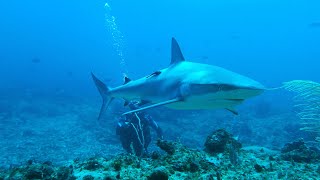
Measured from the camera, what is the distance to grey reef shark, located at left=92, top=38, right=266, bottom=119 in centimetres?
510

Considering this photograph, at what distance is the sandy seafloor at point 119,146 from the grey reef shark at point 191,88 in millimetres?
866

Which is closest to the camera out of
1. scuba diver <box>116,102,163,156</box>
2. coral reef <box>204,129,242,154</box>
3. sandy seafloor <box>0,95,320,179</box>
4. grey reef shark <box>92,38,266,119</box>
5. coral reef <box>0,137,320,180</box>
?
coral reef <box>0,137,320,180</box>

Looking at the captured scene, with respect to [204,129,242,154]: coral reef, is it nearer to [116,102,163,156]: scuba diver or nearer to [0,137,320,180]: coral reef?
[0,137,320,180]: coral reef

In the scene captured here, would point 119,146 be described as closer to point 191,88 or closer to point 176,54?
point 176,54

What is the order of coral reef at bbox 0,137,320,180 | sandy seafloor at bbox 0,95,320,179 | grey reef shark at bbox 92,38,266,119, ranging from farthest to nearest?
1. grey reef shark at bbox 92,38,266,119
2. sandy seafloor at bbox 0,95,320,179
3. coral reef at bbox 0,137,320,180

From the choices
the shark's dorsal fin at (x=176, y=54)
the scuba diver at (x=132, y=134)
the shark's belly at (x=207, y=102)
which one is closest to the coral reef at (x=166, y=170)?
the shark's belly at (x=207, y=102)

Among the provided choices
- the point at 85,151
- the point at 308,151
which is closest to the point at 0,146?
the point at 85,151

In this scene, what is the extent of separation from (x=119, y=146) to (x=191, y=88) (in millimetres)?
10073

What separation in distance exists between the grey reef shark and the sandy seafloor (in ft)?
2.84

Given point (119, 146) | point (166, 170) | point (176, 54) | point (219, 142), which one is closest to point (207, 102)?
point (219, 142)

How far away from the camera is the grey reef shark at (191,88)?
5097mm

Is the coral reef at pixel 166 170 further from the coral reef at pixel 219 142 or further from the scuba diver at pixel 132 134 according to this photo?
the scuba diver at pixel 132 134

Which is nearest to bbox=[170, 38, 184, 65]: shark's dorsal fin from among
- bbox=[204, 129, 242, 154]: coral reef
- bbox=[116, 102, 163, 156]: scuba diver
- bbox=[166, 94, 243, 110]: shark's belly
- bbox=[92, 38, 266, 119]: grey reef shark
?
bbox=[92, 38, 266, 119]: grey reef shark

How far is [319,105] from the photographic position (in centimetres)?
620
